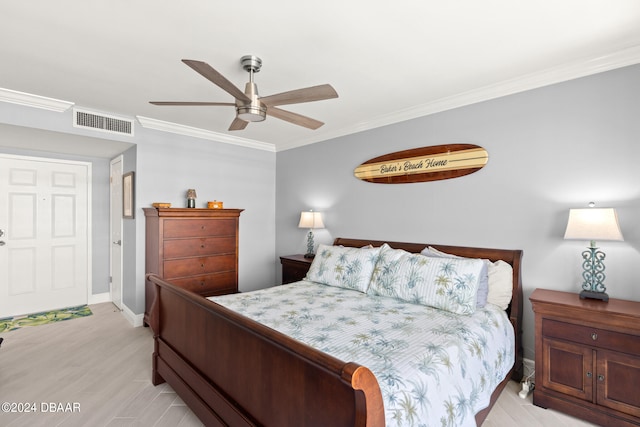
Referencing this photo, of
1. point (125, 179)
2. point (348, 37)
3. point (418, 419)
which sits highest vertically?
point (348, 37)

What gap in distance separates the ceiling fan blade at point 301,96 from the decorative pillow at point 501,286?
1.90 meters

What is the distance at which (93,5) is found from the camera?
170cm

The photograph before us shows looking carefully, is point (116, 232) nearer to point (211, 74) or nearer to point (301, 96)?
point (211, 74)

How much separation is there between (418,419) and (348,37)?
2.13 meters

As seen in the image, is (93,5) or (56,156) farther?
(56,156)

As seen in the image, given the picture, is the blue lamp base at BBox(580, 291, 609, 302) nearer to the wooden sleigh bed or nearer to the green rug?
the wooden sleigh bed

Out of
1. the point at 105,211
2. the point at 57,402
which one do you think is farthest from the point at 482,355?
the point at 105,211

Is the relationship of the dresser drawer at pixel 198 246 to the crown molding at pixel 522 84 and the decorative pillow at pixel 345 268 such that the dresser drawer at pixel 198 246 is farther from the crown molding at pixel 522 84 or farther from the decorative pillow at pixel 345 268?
the crown molding at pixel 522 84

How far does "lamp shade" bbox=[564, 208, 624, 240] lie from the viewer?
6.63 feet

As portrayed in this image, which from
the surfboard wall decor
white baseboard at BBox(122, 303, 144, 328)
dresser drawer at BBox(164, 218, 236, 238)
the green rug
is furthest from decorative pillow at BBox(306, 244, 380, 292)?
the green rug

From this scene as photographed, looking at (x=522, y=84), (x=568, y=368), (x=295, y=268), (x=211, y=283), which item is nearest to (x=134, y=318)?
(x=211, y=283)

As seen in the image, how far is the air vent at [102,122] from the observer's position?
10.7 feet

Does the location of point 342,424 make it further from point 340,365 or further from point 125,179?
point 125,179

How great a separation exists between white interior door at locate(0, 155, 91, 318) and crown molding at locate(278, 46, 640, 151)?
4.18 metres
